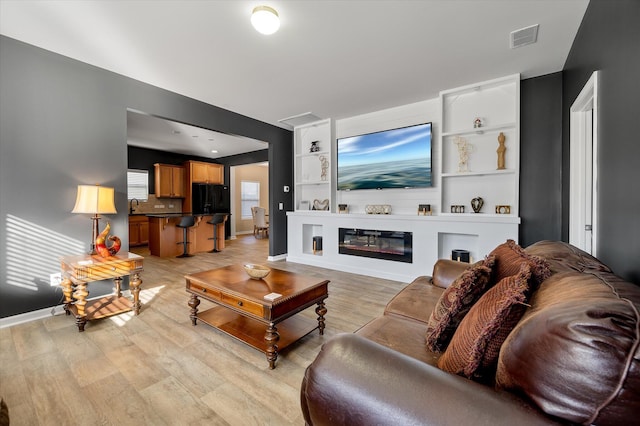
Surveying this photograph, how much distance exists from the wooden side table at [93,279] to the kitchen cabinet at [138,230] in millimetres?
4696

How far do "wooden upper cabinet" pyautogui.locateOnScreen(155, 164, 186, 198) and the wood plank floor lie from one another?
5391mm

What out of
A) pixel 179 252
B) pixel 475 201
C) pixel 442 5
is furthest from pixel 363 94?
pixel 179 252

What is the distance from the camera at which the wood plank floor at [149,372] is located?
4.97 ft

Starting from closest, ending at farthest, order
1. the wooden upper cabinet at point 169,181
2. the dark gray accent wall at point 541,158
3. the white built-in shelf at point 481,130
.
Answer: the dark gray accent wall at point 541,158 < the white built-in shelf at point 481,130 < the wooden upper cabinet at point 169,181

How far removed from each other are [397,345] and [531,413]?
76 cm

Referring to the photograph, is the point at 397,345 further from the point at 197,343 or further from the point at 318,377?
the point at 197,343

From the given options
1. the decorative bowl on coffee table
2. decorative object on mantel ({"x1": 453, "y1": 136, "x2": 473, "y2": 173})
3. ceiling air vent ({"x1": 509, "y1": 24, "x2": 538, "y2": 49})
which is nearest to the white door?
ceiling air vent ({"x1": 509, "y1": 24, "x2": 538, "y2": 49})

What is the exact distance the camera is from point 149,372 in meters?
1.87

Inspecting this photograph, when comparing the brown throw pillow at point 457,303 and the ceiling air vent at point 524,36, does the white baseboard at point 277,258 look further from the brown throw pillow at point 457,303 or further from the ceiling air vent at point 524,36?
the ceiling air vent at point 524,36

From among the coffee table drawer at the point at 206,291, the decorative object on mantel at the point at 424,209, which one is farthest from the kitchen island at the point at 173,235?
the decorative object on mantel at the point at 424,209

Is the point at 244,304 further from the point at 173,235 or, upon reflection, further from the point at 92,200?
the point at 173,235

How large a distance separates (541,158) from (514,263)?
9.36 ft

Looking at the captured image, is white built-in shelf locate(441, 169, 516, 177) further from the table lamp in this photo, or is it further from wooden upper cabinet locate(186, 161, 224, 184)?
wooden upper cabinet locate(186, 161, 224, 184)

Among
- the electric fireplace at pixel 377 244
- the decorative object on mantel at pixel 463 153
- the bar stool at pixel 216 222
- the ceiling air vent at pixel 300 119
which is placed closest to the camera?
the decorative object on mantel at pixel 463 153
